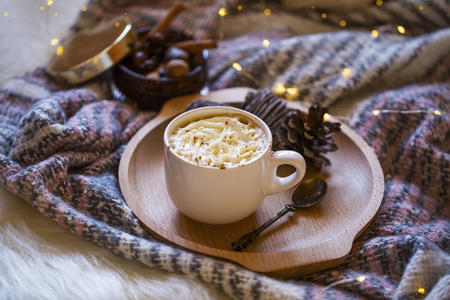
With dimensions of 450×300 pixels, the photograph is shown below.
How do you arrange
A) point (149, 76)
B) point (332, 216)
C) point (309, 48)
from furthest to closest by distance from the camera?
1. point (309, 48)
2. point (149, 76)
3. point (332, 216)

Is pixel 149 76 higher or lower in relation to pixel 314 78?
higher

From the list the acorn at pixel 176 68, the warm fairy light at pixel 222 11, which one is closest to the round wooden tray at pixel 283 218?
the acorn at pixel 176 68

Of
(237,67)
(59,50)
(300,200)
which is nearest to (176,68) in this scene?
(237,67)

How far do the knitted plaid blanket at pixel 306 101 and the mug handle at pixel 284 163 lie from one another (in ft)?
0.47

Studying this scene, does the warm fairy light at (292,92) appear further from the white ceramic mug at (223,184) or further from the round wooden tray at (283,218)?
the white ceramic mug at (223,184)

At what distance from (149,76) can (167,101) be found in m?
0.08

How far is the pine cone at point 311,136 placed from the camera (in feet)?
2.82

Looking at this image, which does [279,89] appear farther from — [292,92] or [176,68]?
[176,68]

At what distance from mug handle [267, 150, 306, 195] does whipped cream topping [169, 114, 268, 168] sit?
0.03 m

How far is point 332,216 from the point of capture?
78 cm

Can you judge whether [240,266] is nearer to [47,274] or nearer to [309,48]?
Result: [47,274]

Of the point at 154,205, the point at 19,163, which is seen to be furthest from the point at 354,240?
the point at 19,163

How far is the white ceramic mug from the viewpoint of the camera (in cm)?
67

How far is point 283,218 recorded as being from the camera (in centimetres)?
78
